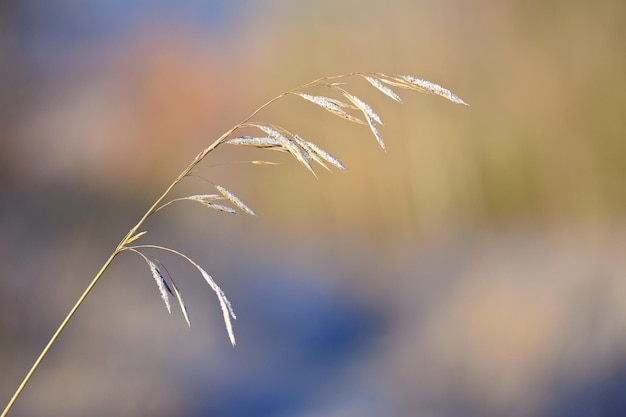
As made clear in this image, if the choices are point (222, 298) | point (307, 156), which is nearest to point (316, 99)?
point (307, 156)

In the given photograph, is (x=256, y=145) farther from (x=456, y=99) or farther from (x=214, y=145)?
(x=456, y=99)

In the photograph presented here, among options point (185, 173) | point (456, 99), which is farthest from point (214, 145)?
point (456, 99)

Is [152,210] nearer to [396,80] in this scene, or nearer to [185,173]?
[185,173]

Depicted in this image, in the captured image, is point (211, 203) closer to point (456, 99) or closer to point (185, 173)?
point (185, 173)

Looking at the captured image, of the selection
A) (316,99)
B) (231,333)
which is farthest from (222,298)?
(316,99)

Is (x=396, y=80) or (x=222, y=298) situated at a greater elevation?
(x=396, y=80)

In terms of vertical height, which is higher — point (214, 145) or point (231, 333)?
point (214, 145)

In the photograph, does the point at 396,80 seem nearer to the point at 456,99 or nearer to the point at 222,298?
the point at 456,99
